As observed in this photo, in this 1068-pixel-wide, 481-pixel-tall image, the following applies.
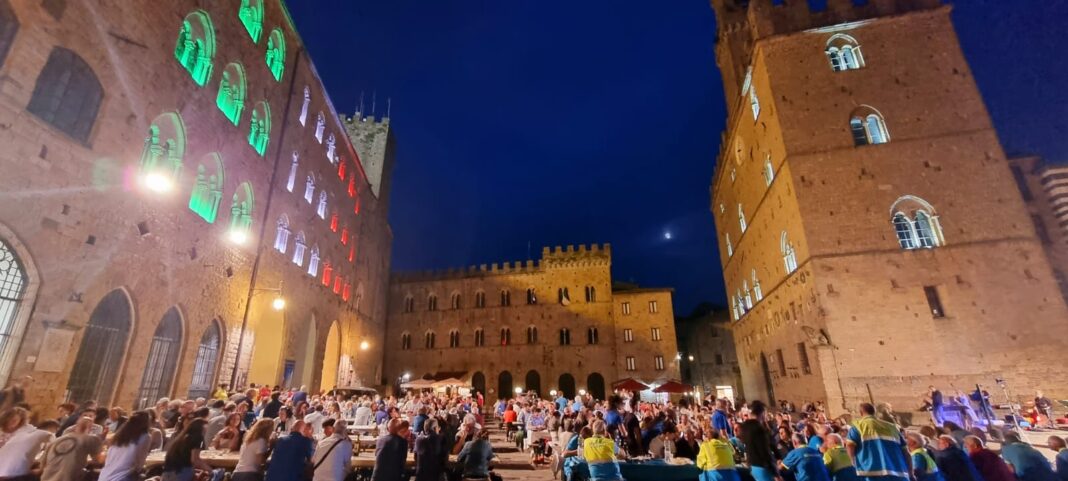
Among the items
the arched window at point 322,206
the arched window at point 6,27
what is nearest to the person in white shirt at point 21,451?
the arched window at point 6,27

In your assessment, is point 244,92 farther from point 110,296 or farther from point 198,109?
point 110,296

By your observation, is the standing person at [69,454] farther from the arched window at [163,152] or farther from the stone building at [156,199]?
the arched window at [163,152]

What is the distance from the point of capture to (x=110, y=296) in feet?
33.9

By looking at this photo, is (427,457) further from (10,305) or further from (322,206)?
(322,206)

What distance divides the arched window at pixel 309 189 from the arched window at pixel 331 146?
2.29m

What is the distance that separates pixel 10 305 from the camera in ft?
26.2

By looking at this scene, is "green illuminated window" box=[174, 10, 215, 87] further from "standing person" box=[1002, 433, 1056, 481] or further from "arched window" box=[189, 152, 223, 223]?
"standing person" box=[1002, 433, 1056, 481]

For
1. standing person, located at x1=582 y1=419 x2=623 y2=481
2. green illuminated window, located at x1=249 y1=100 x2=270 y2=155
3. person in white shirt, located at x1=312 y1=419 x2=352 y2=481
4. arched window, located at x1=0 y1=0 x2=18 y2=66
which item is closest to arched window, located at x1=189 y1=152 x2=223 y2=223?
green illuminated window, located at x1=249 y1=100 x2=270 y2=155

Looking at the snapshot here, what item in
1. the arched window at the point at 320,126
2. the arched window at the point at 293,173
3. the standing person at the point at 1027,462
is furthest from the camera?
the arched window at the point at 320,126

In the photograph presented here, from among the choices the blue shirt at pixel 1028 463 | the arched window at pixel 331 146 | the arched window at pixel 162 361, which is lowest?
the blue shirt at pixel 1028 463

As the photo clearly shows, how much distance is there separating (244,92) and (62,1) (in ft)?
20.0

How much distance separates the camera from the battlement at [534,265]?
3325 centimetres

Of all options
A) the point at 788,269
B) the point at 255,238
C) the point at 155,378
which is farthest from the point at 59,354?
the point at 788,269

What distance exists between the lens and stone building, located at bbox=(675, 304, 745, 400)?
3659 cm
